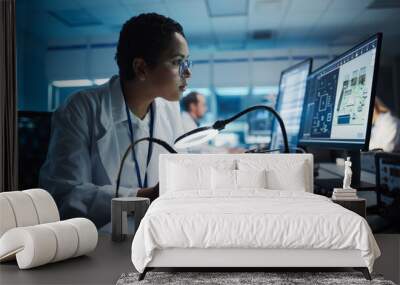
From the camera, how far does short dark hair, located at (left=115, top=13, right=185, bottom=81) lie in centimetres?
500

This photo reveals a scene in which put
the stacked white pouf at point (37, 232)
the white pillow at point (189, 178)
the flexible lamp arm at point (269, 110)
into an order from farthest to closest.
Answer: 1. the flexible lamp arm at point (269, 110)
2. the white pillow at point (189, 178)
3. the stacked white pouf at point (37, 232)

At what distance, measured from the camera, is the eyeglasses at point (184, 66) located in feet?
16.4

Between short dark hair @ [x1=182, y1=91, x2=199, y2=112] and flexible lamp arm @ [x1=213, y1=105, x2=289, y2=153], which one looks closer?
flexible lamp arm @ [x1=213, y1=105, x2=289, y2=153]

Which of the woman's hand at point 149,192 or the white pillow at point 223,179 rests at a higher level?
the white pillow at point 223,179

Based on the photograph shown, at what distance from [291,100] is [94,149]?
1937 millimetres

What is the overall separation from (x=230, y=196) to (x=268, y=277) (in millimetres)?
763

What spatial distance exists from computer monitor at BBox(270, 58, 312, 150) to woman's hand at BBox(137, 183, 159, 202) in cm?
117

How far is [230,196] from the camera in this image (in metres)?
3.84

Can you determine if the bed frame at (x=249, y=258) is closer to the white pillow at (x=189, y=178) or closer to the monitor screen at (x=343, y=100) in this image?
the monitor screen at (x=343, y=100)

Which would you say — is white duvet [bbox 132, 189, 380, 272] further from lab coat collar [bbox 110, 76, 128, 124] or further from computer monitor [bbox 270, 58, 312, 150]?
lab coat collar [bbox 110, 76, 128, 124]

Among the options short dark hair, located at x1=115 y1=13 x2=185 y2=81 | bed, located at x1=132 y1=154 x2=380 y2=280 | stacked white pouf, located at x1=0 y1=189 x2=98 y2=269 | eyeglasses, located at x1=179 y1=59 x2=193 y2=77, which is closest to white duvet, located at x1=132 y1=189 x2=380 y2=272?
bed, located at x1=132 y1=154 x2=380 y2=280

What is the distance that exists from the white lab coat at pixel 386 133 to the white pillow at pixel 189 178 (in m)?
1.52

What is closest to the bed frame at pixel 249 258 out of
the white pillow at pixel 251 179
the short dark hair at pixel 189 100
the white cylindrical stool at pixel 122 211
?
the white pillow at pixel 251 179

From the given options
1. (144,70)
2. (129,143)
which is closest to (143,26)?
(144,70)
